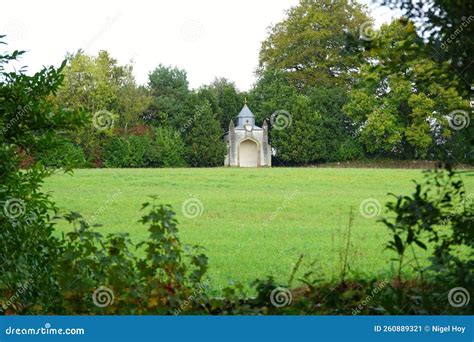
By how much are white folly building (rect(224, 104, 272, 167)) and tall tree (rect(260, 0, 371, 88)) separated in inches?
40.6

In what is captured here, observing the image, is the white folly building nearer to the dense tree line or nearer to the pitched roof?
the pitched roof

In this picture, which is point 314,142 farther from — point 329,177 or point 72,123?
point 72,123

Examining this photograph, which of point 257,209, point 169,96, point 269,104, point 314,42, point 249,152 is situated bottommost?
point 257,209

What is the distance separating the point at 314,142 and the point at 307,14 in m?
2.07

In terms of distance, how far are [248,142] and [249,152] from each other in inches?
21.1

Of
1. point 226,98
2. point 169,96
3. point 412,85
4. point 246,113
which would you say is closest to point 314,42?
point 246,113

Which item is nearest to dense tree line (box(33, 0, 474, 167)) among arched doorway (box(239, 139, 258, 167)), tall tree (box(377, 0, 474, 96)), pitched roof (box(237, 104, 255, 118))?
pitched roof (box(237, 104, 255, 118))

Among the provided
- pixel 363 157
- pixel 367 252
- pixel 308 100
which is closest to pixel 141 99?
pixel 308 100

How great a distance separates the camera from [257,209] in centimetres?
917

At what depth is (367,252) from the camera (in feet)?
19.1

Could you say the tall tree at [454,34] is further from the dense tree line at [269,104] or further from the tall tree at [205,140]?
the tall tree at [205,140]

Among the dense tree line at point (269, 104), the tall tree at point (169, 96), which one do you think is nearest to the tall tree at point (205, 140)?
the dense tree line at point (269, 104)

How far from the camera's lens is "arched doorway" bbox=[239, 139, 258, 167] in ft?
39.0

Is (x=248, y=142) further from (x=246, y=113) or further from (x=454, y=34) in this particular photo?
(x=454, y=34)
